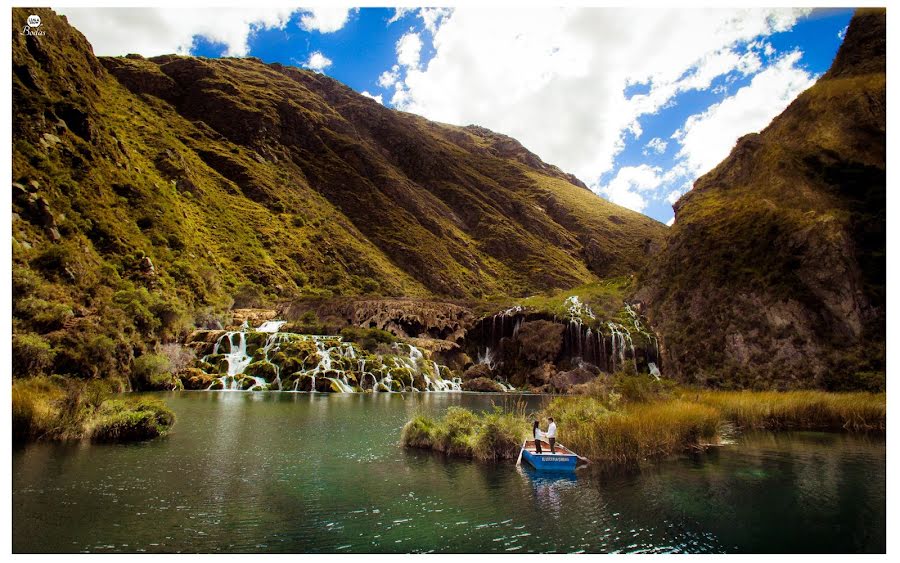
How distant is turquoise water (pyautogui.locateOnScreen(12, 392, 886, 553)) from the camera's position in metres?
11.1

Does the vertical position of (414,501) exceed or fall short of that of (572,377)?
it falls short

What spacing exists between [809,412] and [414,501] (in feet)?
87.5

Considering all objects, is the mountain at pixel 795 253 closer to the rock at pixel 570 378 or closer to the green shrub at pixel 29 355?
the rock at pixel 570 378

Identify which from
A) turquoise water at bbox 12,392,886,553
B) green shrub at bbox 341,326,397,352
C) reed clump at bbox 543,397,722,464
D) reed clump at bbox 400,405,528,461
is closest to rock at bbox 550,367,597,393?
green shrub at bbox 341,326,397,352

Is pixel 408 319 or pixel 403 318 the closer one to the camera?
pixel 403 318

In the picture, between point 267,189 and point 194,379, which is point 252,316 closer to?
point 194,379

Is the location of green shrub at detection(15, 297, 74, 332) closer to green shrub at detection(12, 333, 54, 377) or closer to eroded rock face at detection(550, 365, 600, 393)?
green shrub at detection(12, 333, 54, 377)

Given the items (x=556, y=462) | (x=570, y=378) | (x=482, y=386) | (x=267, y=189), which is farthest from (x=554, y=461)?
(x=267, y=189)

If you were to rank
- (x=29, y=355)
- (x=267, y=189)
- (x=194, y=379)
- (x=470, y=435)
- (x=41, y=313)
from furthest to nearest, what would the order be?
(x=267, y=189), (x=194, y=379), (x=41, y=313), (x=29, y=355), (x=470, y=435)

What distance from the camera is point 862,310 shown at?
156 feet

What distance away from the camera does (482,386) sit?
68125 millimetres

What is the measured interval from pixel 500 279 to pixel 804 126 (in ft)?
286

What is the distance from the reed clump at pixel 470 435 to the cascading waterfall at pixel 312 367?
3273cm
